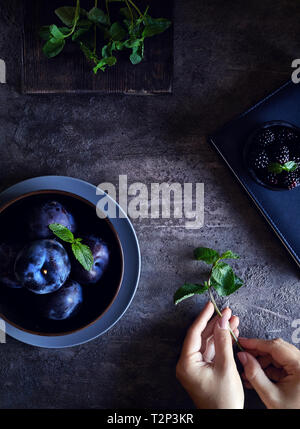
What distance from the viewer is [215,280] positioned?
92 cm

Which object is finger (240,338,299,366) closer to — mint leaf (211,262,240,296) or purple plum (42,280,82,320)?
mint leaf (211,262,240,296)

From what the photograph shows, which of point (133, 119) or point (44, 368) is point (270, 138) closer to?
point (133, 119)

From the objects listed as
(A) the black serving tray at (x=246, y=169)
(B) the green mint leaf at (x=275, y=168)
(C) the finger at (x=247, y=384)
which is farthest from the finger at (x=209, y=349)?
(B) the green mint leaf at (x=275, y=168)

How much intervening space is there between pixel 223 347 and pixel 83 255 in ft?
1.34

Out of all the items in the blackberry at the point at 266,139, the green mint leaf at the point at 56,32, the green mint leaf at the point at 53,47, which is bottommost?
the blackberry at the point at 266,139

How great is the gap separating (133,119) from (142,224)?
280 millimetres

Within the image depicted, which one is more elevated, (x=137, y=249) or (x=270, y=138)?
(x=270, y=138)

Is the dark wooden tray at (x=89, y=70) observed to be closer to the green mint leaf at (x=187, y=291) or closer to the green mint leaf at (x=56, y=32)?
the green mint leaf at (x=56, y=32)

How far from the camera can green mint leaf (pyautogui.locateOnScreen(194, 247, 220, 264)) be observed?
0.93 metres

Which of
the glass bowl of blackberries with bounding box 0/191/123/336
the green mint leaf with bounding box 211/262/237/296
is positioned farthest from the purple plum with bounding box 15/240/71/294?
the green mint leaf with bounding box 211/262/237/296

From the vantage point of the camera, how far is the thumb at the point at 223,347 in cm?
86

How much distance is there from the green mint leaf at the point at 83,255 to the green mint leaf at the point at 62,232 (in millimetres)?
17

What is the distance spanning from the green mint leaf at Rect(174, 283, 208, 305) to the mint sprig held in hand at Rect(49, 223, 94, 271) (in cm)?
26
